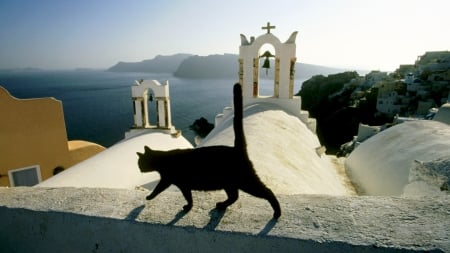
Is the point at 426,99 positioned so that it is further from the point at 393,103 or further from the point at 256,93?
the point at 256,93

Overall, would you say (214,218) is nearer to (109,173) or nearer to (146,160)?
(146,160)

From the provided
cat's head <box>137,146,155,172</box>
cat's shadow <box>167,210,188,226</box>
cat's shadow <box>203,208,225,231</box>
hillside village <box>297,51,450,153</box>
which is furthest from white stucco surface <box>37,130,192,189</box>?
hillside village <box>297,51,450,153</box>

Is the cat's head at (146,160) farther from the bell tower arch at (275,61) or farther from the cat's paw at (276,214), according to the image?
the bell tower arch at (275,61)

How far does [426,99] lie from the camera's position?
127ft

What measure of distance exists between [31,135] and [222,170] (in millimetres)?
10478

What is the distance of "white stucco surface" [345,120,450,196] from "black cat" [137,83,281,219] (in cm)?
308

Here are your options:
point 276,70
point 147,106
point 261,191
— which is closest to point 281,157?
point 261,191

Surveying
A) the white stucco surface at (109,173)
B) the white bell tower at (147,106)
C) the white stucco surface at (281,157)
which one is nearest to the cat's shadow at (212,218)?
the white stucco surface at (281,157)

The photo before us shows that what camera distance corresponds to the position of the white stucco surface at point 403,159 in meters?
4.19

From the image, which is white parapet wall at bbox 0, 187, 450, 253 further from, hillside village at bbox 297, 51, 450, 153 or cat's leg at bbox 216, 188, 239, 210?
hillside village at bbox 297, 51, 450, 153

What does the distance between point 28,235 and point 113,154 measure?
5.96 meters

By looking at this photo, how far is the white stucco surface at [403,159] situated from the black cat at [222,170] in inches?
121

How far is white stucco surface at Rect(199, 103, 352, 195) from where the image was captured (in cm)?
432

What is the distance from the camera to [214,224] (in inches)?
77.3
